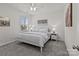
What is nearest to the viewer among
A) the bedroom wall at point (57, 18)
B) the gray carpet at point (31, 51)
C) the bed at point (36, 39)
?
the gray carpet at point (31, 51)

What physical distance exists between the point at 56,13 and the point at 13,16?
335 centimetres

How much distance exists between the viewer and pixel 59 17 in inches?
206

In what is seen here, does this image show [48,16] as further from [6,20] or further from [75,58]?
[75,58]

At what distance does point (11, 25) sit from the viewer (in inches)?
184

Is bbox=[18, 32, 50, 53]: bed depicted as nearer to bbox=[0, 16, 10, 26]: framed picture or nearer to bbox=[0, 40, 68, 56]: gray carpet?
bbox=[0, 40, 68, 56]: gray carpet

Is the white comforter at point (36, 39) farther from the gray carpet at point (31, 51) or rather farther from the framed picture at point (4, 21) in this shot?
the framed picture at point (4, 21)

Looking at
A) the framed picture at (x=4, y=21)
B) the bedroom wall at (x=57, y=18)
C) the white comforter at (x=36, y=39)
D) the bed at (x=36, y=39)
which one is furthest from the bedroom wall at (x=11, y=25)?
the bedroom wall at (x=57, y=18)

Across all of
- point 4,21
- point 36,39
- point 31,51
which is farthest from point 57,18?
point 4,21

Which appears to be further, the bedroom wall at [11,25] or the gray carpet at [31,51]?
the bedroom wall at [11,25]

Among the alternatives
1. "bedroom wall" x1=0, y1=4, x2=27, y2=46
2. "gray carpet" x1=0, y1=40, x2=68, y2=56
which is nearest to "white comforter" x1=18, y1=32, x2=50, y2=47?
"gray carpet" x1=0, y1=40, x2=68, y2=56

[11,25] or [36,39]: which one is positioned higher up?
[11,25]

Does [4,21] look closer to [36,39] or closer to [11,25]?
[11,25]

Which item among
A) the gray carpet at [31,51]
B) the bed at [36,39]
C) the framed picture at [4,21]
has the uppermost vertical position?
the framed picture at [4,21]

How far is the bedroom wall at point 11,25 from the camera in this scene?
3975 mm
